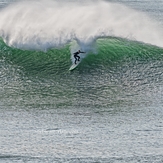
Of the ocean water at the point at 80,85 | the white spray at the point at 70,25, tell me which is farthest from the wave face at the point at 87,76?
the white spray at the point at 70,25

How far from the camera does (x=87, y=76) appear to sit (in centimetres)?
2859

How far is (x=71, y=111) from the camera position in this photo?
2416 centimetres

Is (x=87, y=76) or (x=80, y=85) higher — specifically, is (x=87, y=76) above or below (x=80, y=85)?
above

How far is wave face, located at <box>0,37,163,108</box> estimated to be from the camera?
25.6 meters

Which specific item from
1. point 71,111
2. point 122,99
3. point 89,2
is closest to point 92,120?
point 71,111

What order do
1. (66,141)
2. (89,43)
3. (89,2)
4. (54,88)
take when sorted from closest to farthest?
1. (66,141)
2. (54,88)
3. (89,43)
4. (89,2)

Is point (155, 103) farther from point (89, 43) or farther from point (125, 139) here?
point (89, 43)

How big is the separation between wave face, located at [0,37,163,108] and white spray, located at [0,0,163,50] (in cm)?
42

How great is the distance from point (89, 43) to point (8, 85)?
5.10 meters

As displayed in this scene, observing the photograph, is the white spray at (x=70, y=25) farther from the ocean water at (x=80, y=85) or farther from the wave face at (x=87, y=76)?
the wave face at (x=87, y=76)

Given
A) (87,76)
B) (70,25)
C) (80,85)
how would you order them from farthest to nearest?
(70,25), (87,76), (80,85)

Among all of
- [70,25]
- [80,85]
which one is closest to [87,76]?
[80,85]

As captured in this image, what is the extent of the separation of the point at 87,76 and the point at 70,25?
435cm

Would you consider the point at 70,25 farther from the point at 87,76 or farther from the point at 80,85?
the point at 80,85
